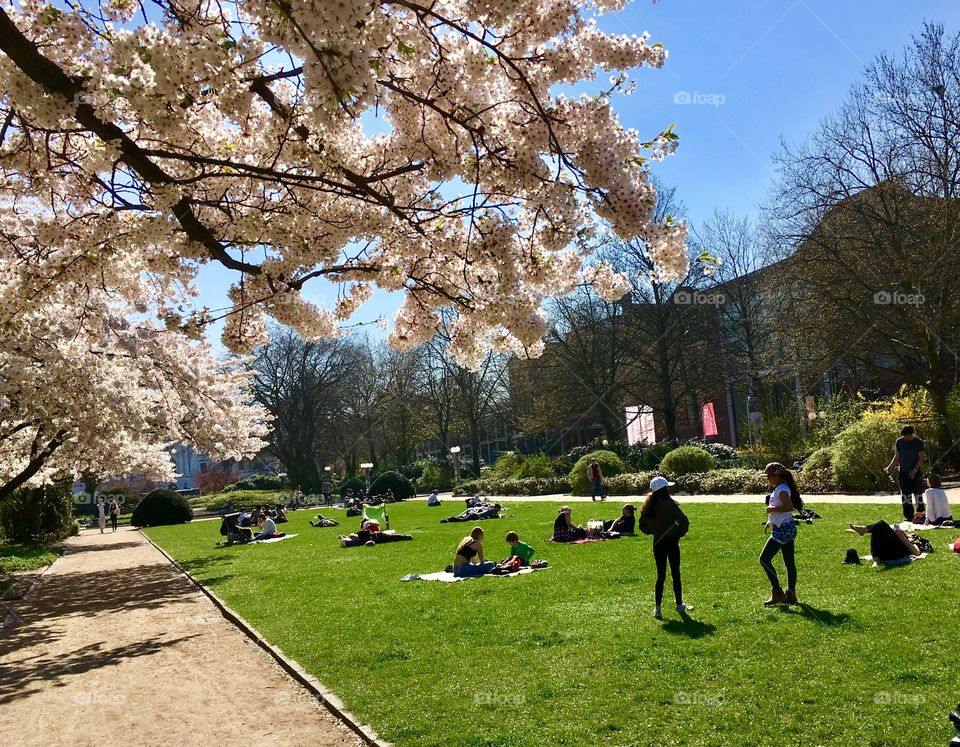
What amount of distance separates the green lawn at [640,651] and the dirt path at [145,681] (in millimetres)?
492

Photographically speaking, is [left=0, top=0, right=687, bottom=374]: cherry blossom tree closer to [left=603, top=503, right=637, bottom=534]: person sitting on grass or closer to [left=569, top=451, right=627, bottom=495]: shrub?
[left=603, top=503, right=637, bottom=534]: person sitting on grass

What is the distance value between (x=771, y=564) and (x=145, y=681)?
674cm

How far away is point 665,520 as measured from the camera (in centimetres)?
891

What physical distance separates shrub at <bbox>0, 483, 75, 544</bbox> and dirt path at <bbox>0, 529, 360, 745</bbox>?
16.7 meters

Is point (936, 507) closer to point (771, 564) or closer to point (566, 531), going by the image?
point (771, 564)

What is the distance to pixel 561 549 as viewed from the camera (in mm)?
14891

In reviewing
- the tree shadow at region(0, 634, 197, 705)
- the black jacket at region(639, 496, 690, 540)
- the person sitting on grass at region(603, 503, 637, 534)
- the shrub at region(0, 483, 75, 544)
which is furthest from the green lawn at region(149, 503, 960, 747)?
the shrub at region(0, 483, 75, 544)

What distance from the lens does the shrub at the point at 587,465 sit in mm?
31375

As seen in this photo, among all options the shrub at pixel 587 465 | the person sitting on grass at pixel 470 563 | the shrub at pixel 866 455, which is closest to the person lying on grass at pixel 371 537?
the person sitting on grass at pixel 470 563

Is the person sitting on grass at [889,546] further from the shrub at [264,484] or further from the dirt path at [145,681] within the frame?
the shrub at [264,484]

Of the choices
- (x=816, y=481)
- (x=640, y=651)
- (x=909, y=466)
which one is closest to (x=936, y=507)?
(x=909, y=466)

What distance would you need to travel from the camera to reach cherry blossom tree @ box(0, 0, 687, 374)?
15.0 feet

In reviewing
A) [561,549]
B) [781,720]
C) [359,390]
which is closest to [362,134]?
[781,720]

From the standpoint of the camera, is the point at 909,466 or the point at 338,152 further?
the point at 909,466
